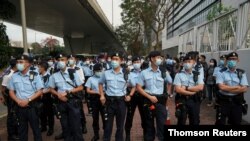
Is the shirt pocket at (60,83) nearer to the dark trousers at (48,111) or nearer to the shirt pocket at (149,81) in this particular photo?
the shirt pocket at (149,81)

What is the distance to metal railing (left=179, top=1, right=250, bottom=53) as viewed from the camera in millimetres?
10117

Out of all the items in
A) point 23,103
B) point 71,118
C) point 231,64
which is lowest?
point 71,118

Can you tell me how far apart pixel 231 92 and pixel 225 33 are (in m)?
6.86

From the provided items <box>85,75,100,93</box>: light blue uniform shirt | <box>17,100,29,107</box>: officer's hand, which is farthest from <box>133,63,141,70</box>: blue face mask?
<box>17,100,29,107</box>: officer's hand

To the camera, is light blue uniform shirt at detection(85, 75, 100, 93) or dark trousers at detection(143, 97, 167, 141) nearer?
dark trousers at detection(143, 97, 167, 141)

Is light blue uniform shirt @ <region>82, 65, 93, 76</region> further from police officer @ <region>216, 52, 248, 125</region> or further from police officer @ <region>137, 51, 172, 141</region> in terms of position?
police officer @ <region>216, 52, 248, 125</region>

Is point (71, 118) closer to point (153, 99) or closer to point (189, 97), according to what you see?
point (153, 99)

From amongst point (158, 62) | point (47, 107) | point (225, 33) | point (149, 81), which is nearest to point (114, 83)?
point (149, 81)

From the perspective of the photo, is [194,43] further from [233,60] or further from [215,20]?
[233,60]

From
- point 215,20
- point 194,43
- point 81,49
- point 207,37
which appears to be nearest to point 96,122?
point 215,20

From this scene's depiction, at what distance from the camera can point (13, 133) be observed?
7.54 m

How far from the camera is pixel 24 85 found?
6.05 meters

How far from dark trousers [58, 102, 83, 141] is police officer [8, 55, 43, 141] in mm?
492

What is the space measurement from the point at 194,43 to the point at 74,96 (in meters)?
13.0
